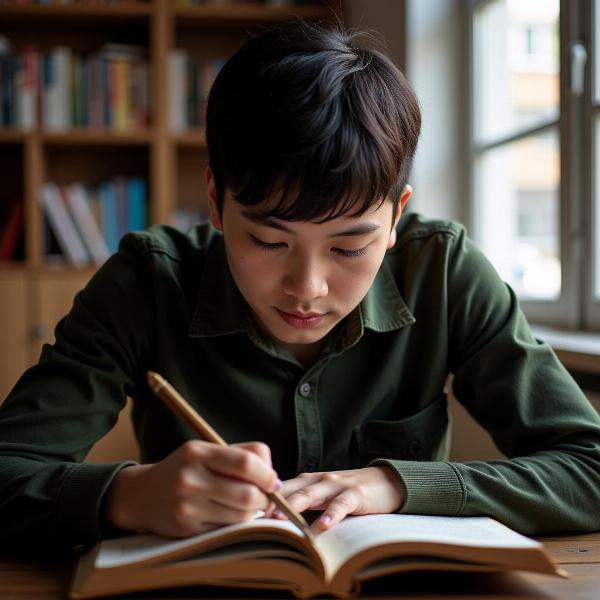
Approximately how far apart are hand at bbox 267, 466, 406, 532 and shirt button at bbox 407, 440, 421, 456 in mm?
292

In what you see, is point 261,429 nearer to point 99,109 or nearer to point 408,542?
point 408,542

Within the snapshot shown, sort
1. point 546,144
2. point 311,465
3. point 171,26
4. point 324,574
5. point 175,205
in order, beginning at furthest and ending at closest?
point 175,205
point 171,26
point 546,144
point 311,465
point 324,574

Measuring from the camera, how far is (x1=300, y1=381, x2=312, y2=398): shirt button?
1266mm

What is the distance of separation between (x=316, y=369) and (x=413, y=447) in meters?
0.19

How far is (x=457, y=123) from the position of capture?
2.75 m


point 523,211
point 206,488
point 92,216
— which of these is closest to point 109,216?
point 92,216

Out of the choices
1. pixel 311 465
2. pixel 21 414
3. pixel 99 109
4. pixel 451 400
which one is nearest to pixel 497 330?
pixel 311 465

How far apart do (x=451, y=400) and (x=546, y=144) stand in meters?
0.72

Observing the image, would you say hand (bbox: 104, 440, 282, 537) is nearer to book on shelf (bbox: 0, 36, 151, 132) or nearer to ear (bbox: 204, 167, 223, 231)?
ear (bbox: 204, 167, 223, 231)

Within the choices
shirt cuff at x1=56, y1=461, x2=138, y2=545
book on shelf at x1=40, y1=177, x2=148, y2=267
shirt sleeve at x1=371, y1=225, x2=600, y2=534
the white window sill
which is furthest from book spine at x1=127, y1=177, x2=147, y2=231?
shirt cuff at x1=56, y1=461, x2=138, y2=545

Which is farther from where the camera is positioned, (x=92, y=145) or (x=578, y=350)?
(x=92, y=145)

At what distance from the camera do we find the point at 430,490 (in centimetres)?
99

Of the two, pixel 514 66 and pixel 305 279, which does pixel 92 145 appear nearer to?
pixel 514 66

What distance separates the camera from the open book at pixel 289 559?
2.56 feet
